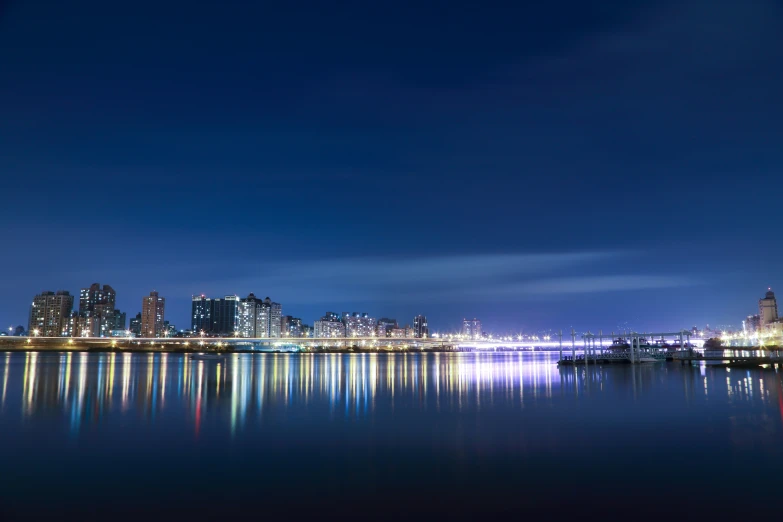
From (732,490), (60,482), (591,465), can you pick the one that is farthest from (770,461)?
(60,482)

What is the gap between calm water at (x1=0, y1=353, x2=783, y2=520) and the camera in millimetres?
12055

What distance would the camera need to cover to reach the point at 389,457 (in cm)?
1669

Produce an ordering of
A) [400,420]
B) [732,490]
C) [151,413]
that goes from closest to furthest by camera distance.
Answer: [732,490]
[400,420]
[151,413]

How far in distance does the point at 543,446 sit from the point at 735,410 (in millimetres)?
13709

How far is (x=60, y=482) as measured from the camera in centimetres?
1399

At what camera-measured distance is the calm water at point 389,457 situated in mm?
12055

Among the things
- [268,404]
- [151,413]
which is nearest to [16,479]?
[151,413]

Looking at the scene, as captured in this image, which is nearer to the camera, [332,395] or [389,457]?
[389,457]

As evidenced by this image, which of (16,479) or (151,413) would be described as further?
(151,413)

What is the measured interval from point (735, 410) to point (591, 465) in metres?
15.0

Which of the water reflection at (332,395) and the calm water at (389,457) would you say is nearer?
the calm water at (389,457)

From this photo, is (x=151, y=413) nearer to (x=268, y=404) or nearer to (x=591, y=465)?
(x=268, y=404)

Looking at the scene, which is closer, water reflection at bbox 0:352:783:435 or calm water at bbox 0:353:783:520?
calm water at bbox 0:353:783:520

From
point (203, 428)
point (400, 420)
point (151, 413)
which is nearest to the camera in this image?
point (203, 428)
